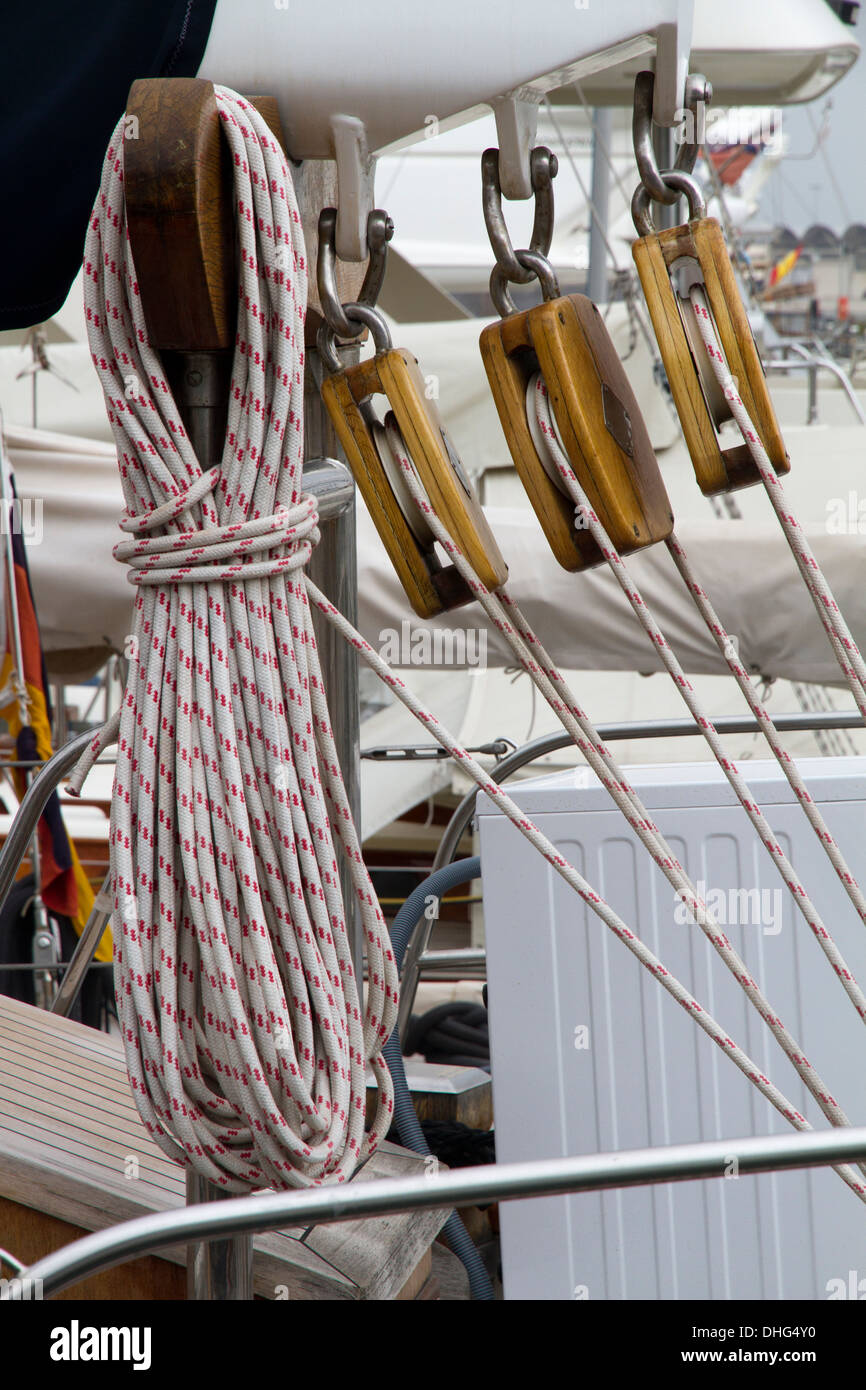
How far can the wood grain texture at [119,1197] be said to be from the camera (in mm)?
1178

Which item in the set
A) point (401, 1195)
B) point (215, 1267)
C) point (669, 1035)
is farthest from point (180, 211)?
point (669, 1035)

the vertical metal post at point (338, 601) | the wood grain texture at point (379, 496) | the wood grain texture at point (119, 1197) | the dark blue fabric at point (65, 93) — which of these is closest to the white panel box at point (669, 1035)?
the wood grain texture at point (119, 1197)

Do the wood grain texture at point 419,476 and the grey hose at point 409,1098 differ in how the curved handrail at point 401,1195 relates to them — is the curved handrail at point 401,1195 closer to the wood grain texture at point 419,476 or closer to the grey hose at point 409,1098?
the wood grain texture at point 419,476

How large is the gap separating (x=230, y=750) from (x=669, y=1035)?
785mm

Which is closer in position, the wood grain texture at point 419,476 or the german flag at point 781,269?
the wood grain texture at point 419,476

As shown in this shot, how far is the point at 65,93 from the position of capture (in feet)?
3.28

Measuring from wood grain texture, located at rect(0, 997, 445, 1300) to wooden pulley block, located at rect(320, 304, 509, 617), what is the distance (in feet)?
1.56

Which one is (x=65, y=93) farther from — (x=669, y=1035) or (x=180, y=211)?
(x=669, y=1035)

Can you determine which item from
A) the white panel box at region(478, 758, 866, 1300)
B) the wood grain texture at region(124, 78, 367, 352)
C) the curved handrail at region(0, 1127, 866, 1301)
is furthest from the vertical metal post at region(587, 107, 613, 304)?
the curved handrail at region(0, 1127, 866, 1301)

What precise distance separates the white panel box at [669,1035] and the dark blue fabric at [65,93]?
2.39 feet

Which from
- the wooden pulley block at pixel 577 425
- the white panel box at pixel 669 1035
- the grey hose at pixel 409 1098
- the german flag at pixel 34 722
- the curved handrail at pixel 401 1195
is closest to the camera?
the curved handrail at pixel 401 1195

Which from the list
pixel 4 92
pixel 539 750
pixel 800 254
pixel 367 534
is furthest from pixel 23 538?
pixel 800 254

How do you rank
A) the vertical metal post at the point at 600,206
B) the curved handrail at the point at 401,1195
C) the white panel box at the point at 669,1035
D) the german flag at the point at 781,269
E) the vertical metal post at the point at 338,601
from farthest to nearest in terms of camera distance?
the german flag at the point at 781,269, the vertical metal post at the point at 600,206, the white panel box at the point at 669,1035, the vertical metal post at the point at 338,601, the curved handrail at the point at 401,1195

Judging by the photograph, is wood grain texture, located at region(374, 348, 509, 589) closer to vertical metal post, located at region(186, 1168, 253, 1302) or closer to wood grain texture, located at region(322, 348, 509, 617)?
wood grain texture, located at region(322, 348, 509, 617)
